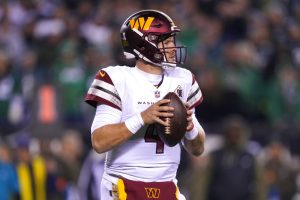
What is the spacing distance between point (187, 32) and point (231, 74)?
1.36 m

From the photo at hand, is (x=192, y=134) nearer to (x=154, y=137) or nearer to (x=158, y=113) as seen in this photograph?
(x=154, y=137)

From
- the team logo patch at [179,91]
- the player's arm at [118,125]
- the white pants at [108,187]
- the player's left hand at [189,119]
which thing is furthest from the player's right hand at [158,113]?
the white pants at [108,187]

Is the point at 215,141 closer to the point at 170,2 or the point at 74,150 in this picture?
the point at 74,150

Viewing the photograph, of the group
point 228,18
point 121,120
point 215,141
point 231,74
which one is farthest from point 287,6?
point 121,120

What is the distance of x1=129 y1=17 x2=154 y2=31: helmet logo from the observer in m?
5.27

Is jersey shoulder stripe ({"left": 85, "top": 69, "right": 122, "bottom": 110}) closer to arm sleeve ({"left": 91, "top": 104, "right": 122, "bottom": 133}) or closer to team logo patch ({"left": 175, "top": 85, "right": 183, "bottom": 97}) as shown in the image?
arm sleeve ({"left": 91, "top": 104, "right": 122, "bottom": 133})

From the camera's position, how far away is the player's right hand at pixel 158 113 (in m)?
4.96

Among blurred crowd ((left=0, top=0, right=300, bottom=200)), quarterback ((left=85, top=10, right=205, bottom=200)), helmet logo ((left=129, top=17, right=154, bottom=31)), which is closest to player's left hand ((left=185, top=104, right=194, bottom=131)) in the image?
quarterback ((left=85, top=10, right=205, bottom=200))

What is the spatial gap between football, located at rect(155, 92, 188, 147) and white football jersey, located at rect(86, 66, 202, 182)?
133 millimetres

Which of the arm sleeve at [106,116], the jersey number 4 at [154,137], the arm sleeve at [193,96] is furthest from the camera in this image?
the arm sleeve at [193,96]

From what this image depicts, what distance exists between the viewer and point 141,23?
530 centimetres

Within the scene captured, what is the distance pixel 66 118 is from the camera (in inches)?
434

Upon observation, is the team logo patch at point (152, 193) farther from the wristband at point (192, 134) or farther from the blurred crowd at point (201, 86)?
the blurred crowd at point (201, 86)

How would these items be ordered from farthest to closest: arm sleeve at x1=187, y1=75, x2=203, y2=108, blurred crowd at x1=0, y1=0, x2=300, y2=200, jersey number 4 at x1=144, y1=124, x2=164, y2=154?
blurred crowd at x1=0, y1=0, x2=300, y2=200, arm sleeve at x1=187, y1=75, x2=203, y2=108, jersey number 4 at x1=144, y1=124, x2=164, y2=154
